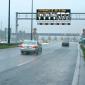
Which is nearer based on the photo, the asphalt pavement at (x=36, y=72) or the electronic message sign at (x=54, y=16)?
the asphalt pavement at (x=36, y=72)

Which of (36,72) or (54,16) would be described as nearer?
(36,72)

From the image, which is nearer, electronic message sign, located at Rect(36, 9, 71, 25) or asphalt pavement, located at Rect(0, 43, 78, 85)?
asphalt pavement, located at Rect(0, 43, 78, 85)

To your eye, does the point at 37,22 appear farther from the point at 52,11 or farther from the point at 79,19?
the point at 79,19

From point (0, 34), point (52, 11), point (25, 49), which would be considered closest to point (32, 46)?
point (25, 49)

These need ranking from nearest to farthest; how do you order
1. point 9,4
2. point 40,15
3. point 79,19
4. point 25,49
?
point 25,49, point 9,4, point 40,15, point 79,19

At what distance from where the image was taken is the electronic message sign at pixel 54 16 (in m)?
73.8

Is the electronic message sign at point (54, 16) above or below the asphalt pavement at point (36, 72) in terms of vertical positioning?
above

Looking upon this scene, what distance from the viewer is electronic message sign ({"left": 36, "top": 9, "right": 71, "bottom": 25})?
242 ft

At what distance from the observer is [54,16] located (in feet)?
242

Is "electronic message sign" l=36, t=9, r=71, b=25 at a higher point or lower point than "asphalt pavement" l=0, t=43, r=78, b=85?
higher

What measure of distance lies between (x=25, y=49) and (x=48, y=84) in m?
27.3

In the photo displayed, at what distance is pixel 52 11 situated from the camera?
243ft

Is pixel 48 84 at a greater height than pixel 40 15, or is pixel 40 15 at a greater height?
pixel 40 15

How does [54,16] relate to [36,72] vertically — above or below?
above
